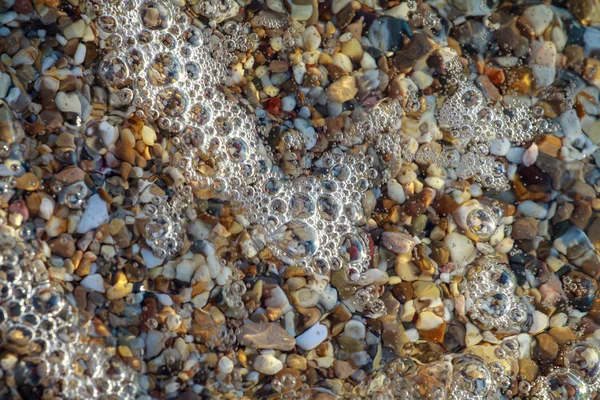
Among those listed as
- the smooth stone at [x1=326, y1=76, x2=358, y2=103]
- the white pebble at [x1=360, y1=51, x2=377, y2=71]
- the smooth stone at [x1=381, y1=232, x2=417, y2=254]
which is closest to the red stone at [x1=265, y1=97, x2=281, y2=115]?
the smooth stone at [x1=326, y1=76, x2=358, y2=103]

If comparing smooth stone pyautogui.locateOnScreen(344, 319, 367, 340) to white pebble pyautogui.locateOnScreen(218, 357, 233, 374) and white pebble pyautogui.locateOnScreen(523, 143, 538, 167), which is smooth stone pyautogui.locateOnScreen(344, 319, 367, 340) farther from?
white pebble pyautogui.locateOnScreen(523, 143, 538, 167)

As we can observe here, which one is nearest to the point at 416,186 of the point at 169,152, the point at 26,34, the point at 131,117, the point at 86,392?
the point at 169,152

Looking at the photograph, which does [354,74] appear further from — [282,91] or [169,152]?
[169,152]

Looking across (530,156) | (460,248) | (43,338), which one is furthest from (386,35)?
(43,338)

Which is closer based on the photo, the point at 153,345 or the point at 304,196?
the point at 153,345

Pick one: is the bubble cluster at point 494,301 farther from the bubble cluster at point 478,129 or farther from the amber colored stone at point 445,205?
the bubble cluster at point 478,129

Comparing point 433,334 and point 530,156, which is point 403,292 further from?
point 530,156
